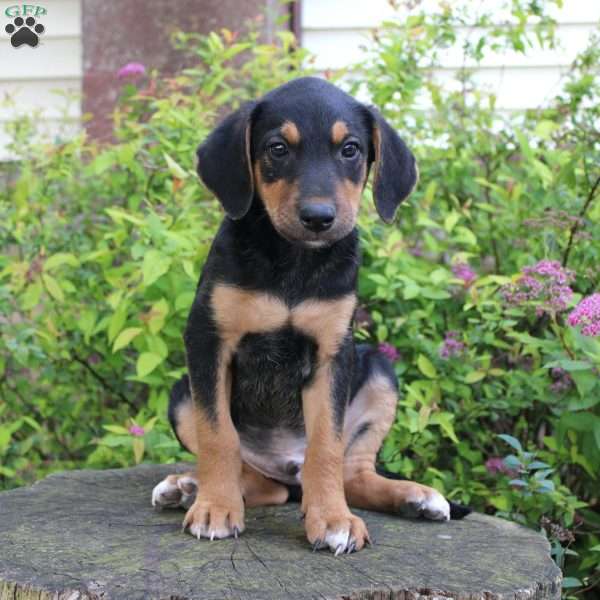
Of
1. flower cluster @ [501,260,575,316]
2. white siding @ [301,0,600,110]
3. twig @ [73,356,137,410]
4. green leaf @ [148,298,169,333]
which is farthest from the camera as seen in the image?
white siding @ [301,0,600,110]

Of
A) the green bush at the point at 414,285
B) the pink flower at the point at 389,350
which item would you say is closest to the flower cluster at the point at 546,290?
the green bush at the point at 414,285

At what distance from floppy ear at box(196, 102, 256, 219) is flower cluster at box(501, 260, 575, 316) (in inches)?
52.0

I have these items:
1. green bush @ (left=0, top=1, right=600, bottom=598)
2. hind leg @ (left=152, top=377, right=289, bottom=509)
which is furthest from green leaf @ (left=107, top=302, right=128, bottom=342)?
hind leg @ (left=152, top=377, right=289, bottom=509)

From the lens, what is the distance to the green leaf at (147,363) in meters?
4.43

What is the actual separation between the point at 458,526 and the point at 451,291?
1.63 meters

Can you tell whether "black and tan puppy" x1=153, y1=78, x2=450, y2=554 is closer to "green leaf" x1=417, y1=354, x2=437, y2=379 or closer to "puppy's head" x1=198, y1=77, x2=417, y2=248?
"puppy's head" x1=198, y1=77, x2=417, y2=248

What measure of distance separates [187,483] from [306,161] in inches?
49.3

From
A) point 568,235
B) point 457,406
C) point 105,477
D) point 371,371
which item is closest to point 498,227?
point 568,235

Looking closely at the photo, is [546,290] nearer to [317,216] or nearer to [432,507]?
[432,507]

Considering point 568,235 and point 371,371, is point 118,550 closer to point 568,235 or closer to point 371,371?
point 371,371

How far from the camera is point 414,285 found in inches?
181

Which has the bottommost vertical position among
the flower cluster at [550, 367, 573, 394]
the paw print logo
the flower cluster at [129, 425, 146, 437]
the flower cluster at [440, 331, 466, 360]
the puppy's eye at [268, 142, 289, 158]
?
the flower cluster at [129, 425, 146, 437]

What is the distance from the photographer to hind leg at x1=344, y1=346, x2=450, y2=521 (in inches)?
140

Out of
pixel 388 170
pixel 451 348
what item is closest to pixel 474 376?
pixel 451 348
